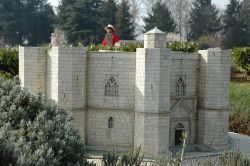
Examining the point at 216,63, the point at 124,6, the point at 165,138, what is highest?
the point at 124,6

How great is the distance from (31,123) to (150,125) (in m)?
6.84

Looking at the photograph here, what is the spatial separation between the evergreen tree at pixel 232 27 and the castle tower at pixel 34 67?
40550 mm

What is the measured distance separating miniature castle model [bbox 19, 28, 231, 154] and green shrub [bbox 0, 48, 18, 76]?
1047cm

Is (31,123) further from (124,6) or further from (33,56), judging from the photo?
(124,6)

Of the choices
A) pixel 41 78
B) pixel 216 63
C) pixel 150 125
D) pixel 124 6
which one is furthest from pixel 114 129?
pixel 124 6

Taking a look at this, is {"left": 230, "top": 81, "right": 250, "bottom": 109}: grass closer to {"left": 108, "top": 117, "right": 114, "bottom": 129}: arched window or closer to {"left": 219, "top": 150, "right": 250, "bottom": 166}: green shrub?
{"left": 108, "top": 117, "right": 114, "bottom": 129}: arched window

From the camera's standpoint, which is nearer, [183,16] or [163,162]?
[163,162]

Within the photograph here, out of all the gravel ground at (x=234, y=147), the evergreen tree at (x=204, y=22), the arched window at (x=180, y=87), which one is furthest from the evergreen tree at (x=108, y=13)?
the arched window at (x=180, y=87)

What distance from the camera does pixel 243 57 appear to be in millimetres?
32625

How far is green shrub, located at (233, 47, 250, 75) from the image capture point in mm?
32344

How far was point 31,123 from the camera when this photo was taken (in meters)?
8.21

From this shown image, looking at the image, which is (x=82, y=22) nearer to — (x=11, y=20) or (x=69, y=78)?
(x=11, y=20)

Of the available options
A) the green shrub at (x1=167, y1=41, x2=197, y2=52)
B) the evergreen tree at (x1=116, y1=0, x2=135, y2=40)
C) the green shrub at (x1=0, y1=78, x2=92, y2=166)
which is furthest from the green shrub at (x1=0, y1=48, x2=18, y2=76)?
the evergreen tree at (x1=116, y1=0, x2=135, y2=40)

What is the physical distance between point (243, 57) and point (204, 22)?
27430 millimetres
